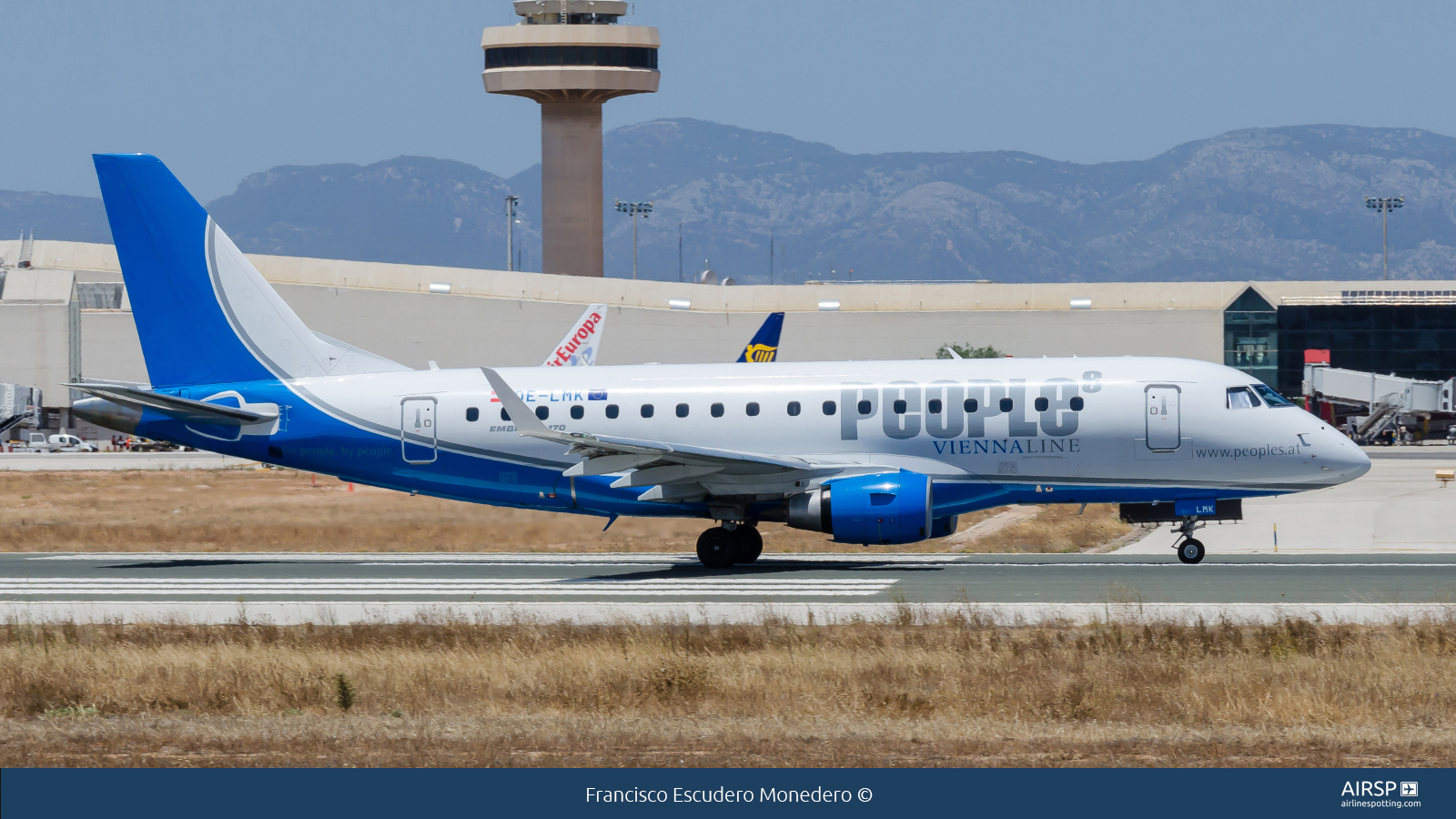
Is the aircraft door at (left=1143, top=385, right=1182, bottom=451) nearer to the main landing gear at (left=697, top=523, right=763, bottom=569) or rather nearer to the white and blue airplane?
the white and blue airplane

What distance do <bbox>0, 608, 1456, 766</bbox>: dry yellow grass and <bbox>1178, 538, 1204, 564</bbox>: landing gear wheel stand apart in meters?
9.94

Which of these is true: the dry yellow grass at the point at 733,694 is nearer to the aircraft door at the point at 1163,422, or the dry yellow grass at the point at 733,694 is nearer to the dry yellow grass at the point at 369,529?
the aircraft door at the point at 1163,422

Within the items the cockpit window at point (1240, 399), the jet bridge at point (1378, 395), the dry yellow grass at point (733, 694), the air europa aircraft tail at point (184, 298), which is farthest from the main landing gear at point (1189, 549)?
the jet bridge at point (1378, 395)

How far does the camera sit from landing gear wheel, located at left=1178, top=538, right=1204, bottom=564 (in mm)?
30156

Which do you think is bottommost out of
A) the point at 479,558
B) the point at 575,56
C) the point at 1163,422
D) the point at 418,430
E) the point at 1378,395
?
the point at 479,558

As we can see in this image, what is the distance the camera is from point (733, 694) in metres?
16.2

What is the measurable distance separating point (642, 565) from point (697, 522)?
11.3 m

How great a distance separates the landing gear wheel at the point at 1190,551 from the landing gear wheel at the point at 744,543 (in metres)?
8.28

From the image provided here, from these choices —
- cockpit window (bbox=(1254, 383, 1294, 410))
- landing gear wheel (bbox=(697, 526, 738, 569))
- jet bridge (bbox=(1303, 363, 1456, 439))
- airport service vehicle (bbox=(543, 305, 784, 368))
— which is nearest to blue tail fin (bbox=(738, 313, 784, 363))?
airport service vehicle (bbox=(543, 305, 784, 368))

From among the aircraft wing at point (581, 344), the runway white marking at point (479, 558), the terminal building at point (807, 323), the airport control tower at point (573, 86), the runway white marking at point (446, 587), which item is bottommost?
the runway white marking at point (479, 558)

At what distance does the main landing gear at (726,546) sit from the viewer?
3089 cm

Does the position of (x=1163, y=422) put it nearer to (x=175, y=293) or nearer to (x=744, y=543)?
(x=744, y=543)

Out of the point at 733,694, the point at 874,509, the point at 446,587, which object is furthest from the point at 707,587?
the point at 733,694

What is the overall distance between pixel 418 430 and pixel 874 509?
10001 mm
